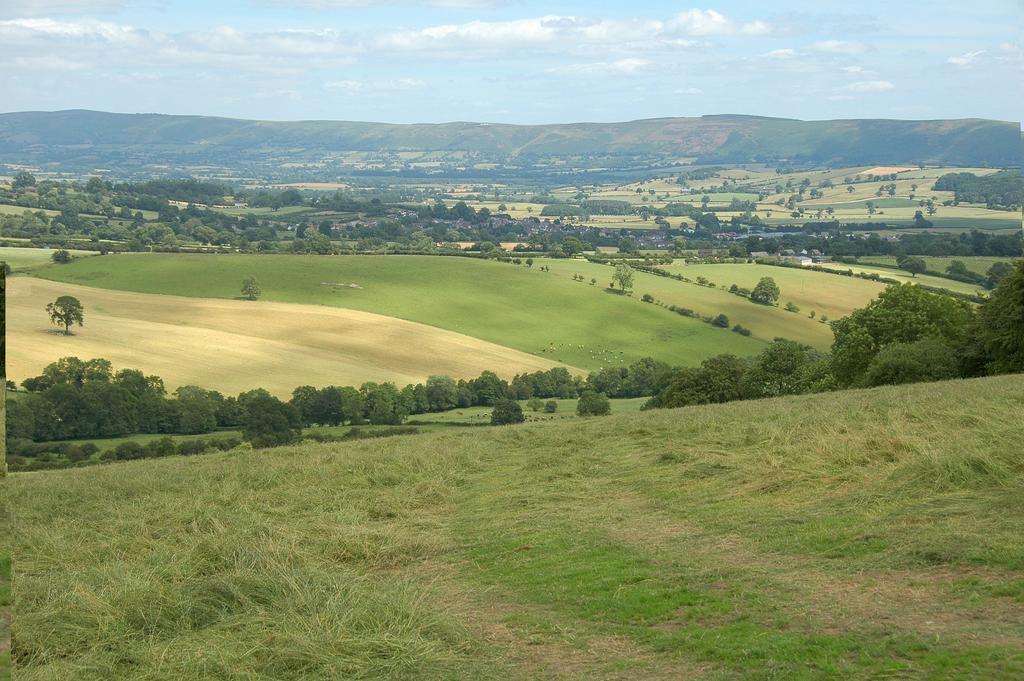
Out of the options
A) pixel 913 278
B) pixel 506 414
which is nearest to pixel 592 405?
pixel 506 414

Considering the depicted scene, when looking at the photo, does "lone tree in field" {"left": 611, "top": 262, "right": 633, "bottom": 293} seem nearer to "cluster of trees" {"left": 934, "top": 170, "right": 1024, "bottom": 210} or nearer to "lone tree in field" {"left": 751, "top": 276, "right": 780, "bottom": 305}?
"lone tree in field" {"left": 751, "top": 276, "right": 780, "bottom": 305}

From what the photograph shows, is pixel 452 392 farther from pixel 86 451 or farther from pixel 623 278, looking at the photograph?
pixel 623 278

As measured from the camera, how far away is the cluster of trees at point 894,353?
3170 centimetres

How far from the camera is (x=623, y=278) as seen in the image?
6681 centimetres

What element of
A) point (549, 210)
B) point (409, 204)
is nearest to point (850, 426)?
point (409, 204)

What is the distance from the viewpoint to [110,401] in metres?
32.2

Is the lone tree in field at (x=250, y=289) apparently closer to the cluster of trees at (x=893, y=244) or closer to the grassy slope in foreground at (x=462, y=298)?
the grassy slope in foreground at (x=462, y=298)

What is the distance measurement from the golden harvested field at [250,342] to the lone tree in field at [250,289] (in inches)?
42.9

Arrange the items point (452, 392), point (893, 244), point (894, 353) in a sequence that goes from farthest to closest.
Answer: point (893, 244) < point (452, 392) < point (894, 353)

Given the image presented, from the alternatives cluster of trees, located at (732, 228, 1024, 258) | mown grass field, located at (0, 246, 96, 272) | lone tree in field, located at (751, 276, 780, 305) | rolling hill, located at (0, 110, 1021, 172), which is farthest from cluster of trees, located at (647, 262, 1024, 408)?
rolling hill, located at (0, 110, 1021, 172)

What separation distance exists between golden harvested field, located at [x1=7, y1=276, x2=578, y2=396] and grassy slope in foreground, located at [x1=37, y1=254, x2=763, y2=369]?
1784mm

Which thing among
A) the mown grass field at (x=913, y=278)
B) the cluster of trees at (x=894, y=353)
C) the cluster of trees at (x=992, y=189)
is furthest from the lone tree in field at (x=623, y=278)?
the cluster of trees at (x=894, y=353)

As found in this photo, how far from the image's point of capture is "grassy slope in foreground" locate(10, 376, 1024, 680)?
7.62m

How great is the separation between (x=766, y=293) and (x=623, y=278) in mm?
10263
